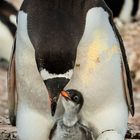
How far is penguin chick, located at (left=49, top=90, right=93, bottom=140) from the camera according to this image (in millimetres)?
2219

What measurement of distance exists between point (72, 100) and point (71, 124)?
0.11 m

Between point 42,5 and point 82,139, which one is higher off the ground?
point 42,5

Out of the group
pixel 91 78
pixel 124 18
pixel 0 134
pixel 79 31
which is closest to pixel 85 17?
pixel 79 31

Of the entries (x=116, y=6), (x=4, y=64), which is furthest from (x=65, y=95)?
(x=116, y=6)

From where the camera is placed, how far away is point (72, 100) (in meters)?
2.22

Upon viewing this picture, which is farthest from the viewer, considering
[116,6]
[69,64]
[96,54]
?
[116,6]

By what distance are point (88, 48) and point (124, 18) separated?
5455 millimetres

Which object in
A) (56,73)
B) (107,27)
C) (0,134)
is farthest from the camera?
(0,134)

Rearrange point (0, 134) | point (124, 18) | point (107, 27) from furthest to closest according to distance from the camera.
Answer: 1. point (124, 18)
2. point (0, 134)
3. point (107, 27)

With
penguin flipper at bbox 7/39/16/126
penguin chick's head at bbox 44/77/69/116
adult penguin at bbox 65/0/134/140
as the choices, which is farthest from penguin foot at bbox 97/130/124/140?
penguin flipper at bbox 7/39/16/126

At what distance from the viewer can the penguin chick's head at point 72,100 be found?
7.20ft

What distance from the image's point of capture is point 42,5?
2.23 meters

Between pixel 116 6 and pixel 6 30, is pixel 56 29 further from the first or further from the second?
pixel 116 6

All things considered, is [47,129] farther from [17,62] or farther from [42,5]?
[42,5]
